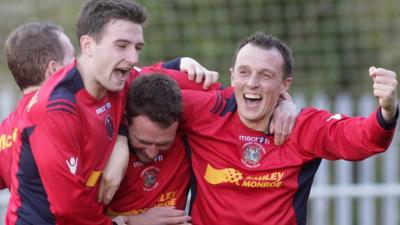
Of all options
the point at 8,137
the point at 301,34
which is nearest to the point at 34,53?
the point at 8,137

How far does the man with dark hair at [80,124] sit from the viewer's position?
5125 millimetres

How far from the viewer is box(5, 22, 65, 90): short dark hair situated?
18.9 ft

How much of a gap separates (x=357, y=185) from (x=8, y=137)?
4499mm

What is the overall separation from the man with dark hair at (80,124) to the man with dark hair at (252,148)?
49cm

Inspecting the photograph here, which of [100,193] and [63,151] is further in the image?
[100,193]

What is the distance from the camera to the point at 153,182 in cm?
573

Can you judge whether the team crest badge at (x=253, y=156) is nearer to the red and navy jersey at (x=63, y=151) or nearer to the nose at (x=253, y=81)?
the nose at (x=253, y=81)

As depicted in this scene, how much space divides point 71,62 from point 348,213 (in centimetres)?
460

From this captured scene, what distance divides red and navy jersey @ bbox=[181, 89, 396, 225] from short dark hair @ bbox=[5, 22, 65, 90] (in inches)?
29.2

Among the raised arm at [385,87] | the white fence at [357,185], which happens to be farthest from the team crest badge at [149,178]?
the white fence at [357,185]

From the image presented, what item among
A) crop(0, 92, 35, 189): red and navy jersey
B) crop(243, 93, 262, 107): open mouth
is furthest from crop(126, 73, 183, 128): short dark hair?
crop(0, 92, 35, 189): red and navy jersey

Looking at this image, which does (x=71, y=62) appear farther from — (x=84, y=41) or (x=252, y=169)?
(x=252, y=169)

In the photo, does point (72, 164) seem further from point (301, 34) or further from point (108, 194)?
point (301, 34)

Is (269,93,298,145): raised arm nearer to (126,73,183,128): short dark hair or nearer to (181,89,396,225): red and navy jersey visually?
(181,89,396,225): red and navy jersey
